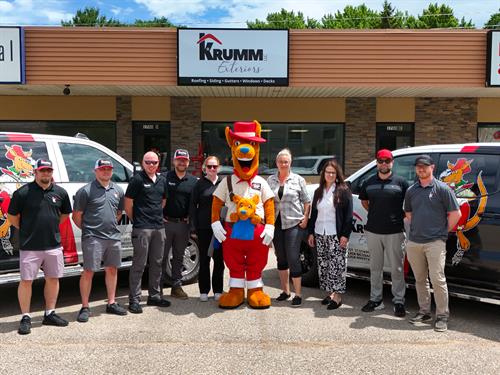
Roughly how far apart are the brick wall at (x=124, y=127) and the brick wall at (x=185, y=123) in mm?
1169

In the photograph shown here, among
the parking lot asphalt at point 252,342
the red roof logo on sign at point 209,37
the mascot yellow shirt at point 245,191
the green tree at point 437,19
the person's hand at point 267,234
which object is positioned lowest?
the parking lot asphalt at point 252,342

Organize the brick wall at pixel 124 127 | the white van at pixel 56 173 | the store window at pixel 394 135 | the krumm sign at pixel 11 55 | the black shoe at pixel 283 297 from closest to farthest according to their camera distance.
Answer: the white van at pixel 56 173
the black shoe at pixel 283 297
the krumm sign at pixel 11 55
the brick wall at pixel 124 127
the store window at pixel 394 135

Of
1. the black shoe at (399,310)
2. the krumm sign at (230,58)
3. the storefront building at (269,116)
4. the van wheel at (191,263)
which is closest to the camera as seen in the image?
the black shoe at (399,310)

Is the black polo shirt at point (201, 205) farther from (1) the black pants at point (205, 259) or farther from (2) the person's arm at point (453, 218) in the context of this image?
(2) the person's arm at point (453, 218)

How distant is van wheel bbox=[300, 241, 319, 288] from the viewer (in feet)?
22.1

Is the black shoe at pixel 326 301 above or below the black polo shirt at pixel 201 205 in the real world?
below

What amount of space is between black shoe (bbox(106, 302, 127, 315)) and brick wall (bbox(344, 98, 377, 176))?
32.1 feet

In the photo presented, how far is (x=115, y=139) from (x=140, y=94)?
1.46m

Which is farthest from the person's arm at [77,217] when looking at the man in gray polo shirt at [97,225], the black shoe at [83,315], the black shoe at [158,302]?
the black shoe at [158,302]

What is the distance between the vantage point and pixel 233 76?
40.4ft

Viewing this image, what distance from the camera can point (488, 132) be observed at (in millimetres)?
14477

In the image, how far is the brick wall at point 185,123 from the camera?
14.2 m

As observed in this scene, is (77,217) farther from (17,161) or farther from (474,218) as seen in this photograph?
(474,218)

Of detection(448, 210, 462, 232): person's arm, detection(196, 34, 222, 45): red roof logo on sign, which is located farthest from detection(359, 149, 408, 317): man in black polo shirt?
detection(196, 34, 222, 45): red roof logo on sign
